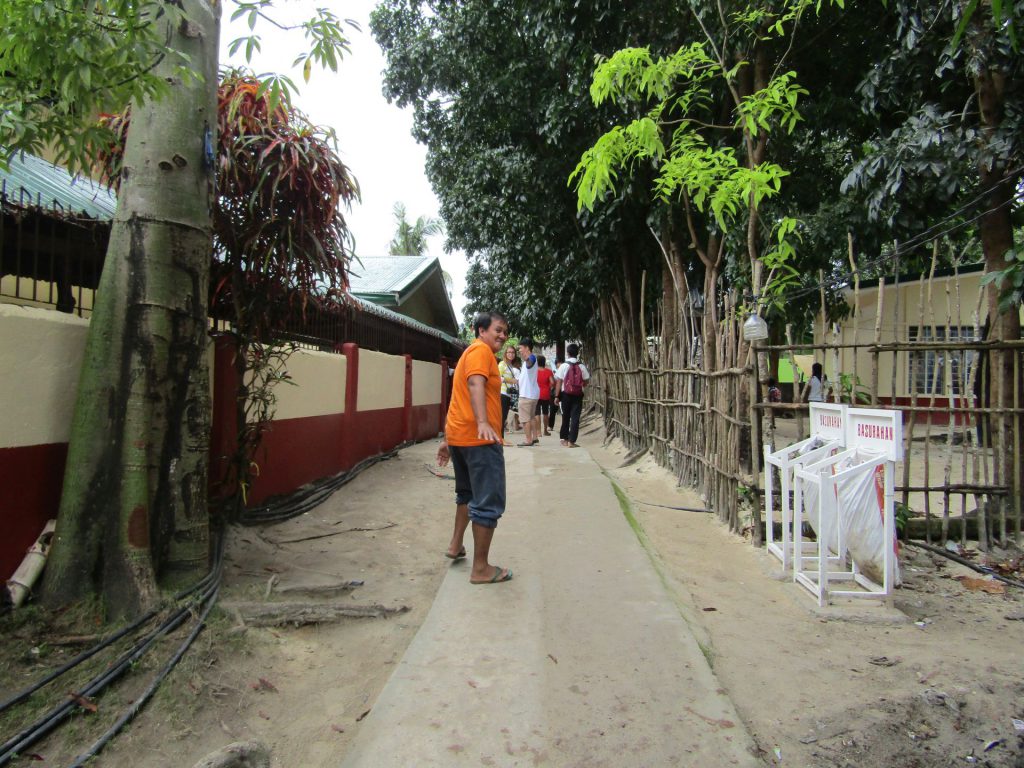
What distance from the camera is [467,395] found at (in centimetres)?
417

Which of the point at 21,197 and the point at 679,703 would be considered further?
the point at 21,197

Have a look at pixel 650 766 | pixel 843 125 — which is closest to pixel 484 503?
pixel 650 766

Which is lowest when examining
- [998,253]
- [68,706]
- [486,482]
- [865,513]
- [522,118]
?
[68,706]

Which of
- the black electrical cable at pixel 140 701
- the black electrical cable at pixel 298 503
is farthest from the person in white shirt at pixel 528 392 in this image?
the black electrical cable at pixel 140 701

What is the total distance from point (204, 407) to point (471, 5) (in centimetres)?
886

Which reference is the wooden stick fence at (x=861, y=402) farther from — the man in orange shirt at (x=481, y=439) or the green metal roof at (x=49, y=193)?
the green metal roof at (x=49, y=193)

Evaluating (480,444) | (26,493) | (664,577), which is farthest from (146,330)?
(664,577)

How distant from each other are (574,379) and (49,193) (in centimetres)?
774

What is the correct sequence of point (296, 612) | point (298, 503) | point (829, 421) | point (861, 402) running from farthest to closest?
point (298, 503)
point (861, 402)
point (829, 421)
point (296, 612)

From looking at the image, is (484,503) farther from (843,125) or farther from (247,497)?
(843,125)

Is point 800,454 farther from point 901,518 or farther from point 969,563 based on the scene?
point 969,563

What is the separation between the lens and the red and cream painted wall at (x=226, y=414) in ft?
10.4

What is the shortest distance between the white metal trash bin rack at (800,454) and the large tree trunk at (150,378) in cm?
360

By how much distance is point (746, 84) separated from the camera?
22.9 feet
